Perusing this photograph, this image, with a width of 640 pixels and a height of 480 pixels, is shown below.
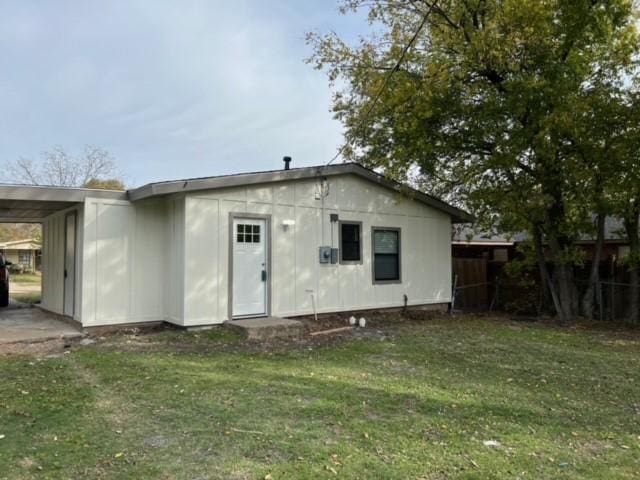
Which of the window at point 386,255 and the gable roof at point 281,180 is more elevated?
the gable roof at point 281,180

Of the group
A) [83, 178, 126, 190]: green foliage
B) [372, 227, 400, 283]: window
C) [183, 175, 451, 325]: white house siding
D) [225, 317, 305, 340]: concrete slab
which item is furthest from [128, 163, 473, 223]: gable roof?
[83, 178, 126, 190]: green foliage

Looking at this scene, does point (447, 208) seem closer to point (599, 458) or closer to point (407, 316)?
point (407, 316)

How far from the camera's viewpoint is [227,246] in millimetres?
9062

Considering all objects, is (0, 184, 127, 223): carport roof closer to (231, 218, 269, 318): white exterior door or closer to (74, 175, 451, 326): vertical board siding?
(74, 175, 451, 326): vertical board siding

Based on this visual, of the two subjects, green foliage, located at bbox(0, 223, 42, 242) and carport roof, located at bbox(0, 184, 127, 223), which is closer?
carport roof, located at bbox(0, 184, 127, 223)

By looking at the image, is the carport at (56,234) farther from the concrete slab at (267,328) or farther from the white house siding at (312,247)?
the concrete slab at (267,328)

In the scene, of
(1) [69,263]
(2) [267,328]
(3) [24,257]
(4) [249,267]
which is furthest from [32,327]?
Answer: (3) [24,257]

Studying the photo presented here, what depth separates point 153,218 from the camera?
9156mm

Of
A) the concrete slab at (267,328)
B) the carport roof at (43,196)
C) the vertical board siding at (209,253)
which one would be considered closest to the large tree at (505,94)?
the vertical board siding at (209,253)

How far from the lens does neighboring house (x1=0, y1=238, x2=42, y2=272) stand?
34531mm

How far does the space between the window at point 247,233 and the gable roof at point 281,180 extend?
32.5 inches

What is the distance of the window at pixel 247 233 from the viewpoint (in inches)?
366

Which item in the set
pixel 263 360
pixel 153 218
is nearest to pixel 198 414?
pixel 263 360

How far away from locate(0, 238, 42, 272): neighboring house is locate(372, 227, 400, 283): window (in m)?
30.4
